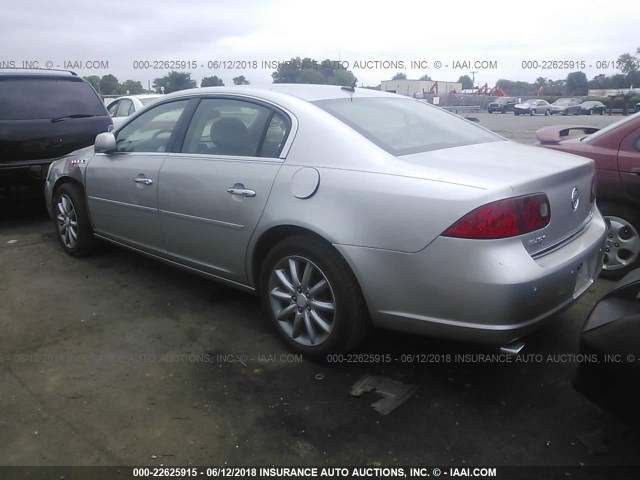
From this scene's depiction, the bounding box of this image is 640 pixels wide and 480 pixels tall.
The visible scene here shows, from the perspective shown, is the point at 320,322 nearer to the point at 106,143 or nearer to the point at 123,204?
the point at 123,204

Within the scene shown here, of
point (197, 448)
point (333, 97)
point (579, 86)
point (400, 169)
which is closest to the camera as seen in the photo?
point (197, 448)

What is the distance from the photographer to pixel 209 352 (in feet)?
10.7

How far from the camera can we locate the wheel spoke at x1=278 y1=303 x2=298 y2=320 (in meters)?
3.10

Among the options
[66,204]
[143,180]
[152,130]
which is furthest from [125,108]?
[143,180]

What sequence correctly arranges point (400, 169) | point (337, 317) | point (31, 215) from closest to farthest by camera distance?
point (400, 169)
point (337, 317)
point (31, 215)

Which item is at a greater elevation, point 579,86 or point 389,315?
point 579,86

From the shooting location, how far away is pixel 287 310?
3139mm

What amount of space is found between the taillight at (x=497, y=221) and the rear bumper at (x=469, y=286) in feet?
0.12

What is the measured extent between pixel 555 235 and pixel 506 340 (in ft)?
1.98

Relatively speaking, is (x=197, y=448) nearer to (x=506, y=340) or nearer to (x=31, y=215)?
(x=506, y=340)

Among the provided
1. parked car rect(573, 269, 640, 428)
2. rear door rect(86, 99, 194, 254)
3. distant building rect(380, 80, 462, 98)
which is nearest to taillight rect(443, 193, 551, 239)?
parked car rect(573, 269, 640, 428)

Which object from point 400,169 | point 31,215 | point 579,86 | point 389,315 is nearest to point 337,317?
point 389,315

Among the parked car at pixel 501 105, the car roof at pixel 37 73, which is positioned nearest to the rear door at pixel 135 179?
the car roof at pixel 37 73

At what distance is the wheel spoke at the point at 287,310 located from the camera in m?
3.10
